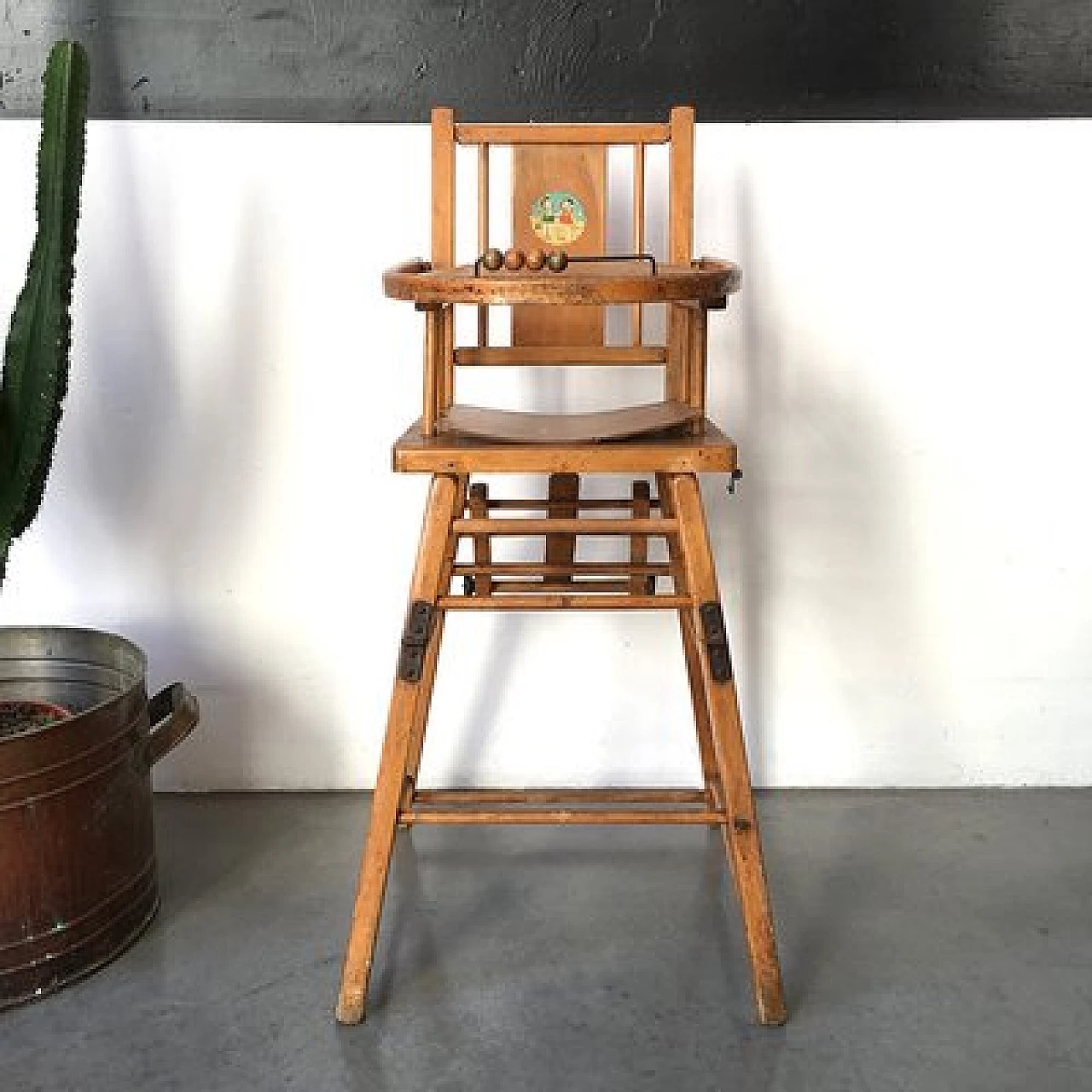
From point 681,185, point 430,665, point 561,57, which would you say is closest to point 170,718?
point 430,665

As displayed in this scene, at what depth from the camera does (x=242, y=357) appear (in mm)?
2332

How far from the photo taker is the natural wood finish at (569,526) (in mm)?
1716

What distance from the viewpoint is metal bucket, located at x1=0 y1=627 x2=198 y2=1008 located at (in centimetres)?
178

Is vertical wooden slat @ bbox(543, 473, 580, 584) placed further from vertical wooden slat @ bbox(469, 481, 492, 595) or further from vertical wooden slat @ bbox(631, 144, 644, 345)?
vertical wooden slat @ bbox(631, 144, 644, 345)

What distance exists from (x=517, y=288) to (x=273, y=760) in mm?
1184

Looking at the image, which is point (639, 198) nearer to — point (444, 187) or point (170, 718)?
point (444, 187)

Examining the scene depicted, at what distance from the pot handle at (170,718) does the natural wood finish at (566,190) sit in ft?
2.47

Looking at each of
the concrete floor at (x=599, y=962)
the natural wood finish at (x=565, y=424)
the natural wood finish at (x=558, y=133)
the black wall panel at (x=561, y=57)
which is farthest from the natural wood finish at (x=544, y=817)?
the black wall panel at (x=561, y=57)

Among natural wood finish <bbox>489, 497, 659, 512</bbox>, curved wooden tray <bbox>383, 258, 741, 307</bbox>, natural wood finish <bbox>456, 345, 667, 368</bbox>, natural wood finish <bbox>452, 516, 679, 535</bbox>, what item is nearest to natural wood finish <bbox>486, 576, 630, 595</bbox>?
natural wood finish <bbox>489, 497, 659, 512</bbox>

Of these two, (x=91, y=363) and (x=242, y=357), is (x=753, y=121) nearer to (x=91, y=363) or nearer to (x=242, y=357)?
(x=242, y=357)

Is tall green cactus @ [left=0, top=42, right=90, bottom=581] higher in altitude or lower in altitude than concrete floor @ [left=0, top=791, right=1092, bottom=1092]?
higher

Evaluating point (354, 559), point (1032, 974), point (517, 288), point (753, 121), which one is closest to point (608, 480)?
point (354, 559)

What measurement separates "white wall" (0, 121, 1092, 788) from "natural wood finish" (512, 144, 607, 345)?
0.27 m

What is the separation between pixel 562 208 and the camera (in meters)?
2.06
